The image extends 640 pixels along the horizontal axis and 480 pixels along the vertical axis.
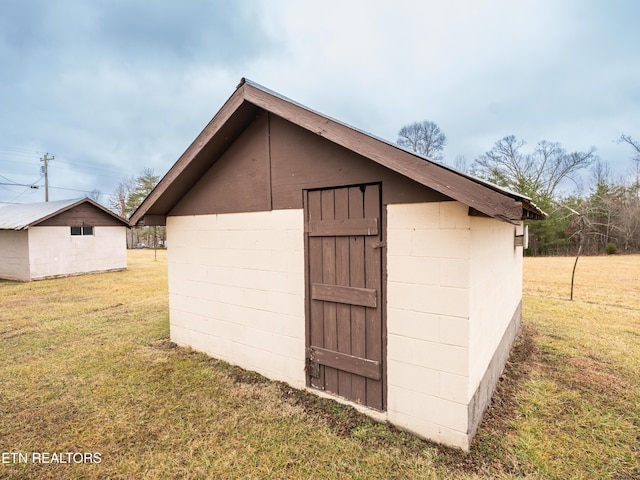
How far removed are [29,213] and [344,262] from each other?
1762 centimetres

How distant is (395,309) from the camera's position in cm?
296

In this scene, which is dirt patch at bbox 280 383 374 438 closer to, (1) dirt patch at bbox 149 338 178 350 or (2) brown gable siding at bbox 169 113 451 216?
(2) brown gable siding at bbox 169 113 451 216

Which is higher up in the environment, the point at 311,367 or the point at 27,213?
the point at 27,213

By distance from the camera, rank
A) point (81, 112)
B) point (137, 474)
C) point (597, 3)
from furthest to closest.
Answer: point (81, 112), point (597, 3), point (137, 474)

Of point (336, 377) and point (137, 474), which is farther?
point (336, 377)

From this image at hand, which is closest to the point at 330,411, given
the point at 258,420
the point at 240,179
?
the point at 258,420

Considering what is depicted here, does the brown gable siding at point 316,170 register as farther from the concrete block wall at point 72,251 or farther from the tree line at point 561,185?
the tree line at point 561,185

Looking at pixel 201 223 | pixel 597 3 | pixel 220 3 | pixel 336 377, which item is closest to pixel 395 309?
pixel 336 377

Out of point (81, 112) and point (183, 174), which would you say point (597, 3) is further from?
point (81, 112)

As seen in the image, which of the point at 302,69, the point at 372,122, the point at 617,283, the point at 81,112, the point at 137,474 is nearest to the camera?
the point at 137,474

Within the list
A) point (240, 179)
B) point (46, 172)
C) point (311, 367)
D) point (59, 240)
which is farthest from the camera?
point (46, 172)

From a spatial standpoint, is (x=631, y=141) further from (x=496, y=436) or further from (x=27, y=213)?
(x=27, y=213)

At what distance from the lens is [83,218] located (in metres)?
14.8

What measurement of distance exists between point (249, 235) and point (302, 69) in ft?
65.5
